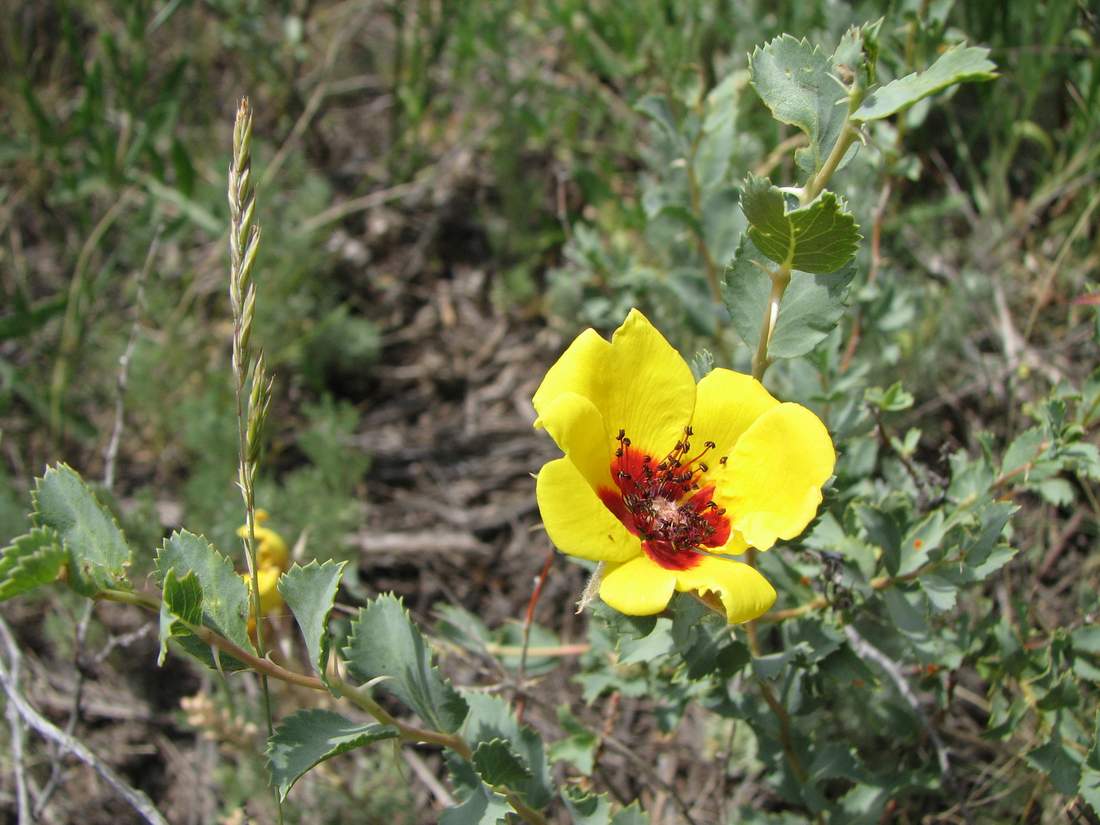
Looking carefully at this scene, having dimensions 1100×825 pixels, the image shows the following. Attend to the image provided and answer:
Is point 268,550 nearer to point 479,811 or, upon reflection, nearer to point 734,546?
point 479,811

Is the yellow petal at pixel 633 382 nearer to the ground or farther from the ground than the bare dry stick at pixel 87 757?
farther from the ground

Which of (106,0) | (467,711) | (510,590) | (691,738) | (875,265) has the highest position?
(106,0)

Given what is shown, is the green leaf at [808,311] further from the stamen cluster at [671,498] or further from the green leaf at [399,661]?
the green leaf at [399,661]

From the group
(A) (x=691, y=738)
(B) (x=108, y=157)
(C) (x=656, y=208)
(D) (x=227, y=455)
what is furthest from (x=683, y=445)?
(B) (x=108, y=157)

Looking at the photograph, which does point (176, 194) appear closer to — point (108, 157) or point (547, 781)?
point (108, 157)

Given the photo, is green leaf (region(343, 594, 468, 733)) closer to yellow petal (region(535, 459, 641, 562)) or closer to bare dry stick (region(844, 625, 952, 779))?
yellow petal (region(535, 459, 641, 562))

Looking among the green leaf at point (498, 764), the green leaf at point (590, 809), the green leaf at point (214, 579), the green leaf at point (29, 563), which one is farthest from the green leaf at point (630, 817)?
the green leaf at point (29, 563)

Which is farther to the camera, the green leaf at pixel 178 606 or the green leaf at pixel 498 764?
the green leaf at pixel 498 764
